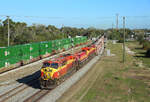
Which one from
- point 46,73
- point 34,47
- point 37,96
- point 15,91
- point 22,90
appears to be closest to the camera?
point 37,96

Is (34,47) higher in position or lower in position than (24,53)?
higher

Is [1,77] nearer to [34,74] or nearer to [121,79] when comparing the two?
[34,74]

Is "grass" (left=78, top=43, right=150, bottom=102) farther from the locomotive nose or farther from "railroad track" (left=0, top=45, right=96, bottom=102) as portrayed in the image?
the locomotive nose

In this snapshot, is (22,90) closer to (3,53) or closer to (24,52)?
(3,53)

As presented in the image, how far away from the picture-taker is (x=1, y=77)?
2447cm

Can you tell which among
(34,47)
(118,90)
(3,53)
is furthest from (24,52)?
(118,90)

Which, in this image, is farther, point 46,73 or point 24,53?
point 24,53

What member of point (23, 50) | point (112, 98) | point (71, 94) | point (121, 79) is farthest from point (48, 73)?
point (23, 50)

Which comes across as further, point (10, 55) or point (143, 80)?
point (10, 55)

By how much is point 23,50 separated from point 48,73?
51.2 feet

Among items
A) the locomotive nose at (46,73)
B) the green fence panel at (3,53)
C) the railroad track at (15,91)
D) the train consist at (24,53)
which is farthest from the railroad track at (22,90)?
the train consist at (24,53)

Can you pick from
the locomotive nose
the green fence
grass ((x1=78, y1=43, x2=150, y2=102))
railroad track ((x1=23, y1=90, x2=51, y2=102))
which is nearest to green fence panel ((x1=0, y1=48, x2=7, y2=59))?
the green fence

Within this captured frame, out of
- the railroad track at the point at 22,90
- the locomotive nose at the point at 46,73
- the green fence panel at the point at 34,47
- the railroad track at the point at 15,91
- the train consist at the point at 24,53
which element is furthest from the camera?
the green fence panel at the point at 34,47

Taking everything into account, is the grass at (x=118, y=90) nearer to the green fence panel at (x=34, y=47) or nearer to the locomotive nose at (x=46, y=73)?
the locomotive nose at (x=46, y=73)
